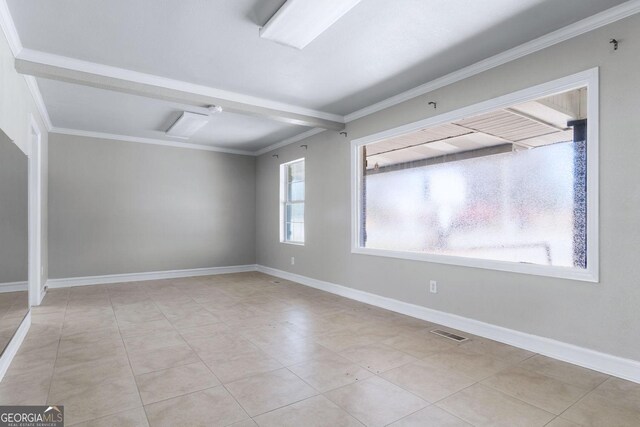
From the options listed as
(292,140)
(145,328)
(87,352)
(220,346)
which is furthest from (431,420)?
(292,140)

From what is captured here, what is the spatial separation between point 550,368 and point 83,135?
6.98m

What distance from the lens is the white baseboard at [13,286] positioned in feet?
8.77

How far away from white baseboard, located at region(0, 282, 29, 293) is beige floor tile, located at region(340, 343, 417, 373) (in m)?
2.70

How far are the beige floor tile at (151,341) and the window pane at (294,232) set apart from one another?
317 centimetres

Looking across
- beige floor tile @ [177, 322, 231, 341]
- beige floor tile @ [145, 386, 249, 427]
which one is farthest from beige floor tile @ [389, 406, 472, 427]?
beige floor tile @ [177, 322, 231, 341]

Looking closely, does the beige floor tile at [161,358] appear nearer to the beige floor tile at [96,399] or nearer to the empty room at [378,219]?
the empty room at [378,219]

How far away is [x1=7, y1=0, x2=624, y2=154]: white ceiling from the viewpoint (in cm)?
245

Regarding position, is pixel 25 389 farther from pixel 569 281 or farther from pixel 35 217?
pixel 569 281

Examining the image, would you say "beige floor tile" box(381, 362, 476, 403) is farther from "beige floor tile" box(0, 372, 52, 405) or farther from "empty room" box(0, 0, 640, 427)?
"beige floor tile" box(0, 372, 52, 405)

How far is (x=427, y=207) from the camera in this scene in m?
3.93

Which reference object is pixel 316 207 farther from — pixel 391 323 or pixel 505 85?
pixel 505 85

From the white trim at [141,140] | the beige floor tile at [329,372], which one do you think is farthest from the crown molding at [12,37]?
the beige floor tile at [329,372]

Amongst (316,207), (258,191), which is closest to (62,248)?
(258,191)

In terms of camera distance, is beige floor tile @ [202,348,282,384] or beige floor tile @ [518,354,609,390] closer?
beige floor tile @ [518,354,609,390]
